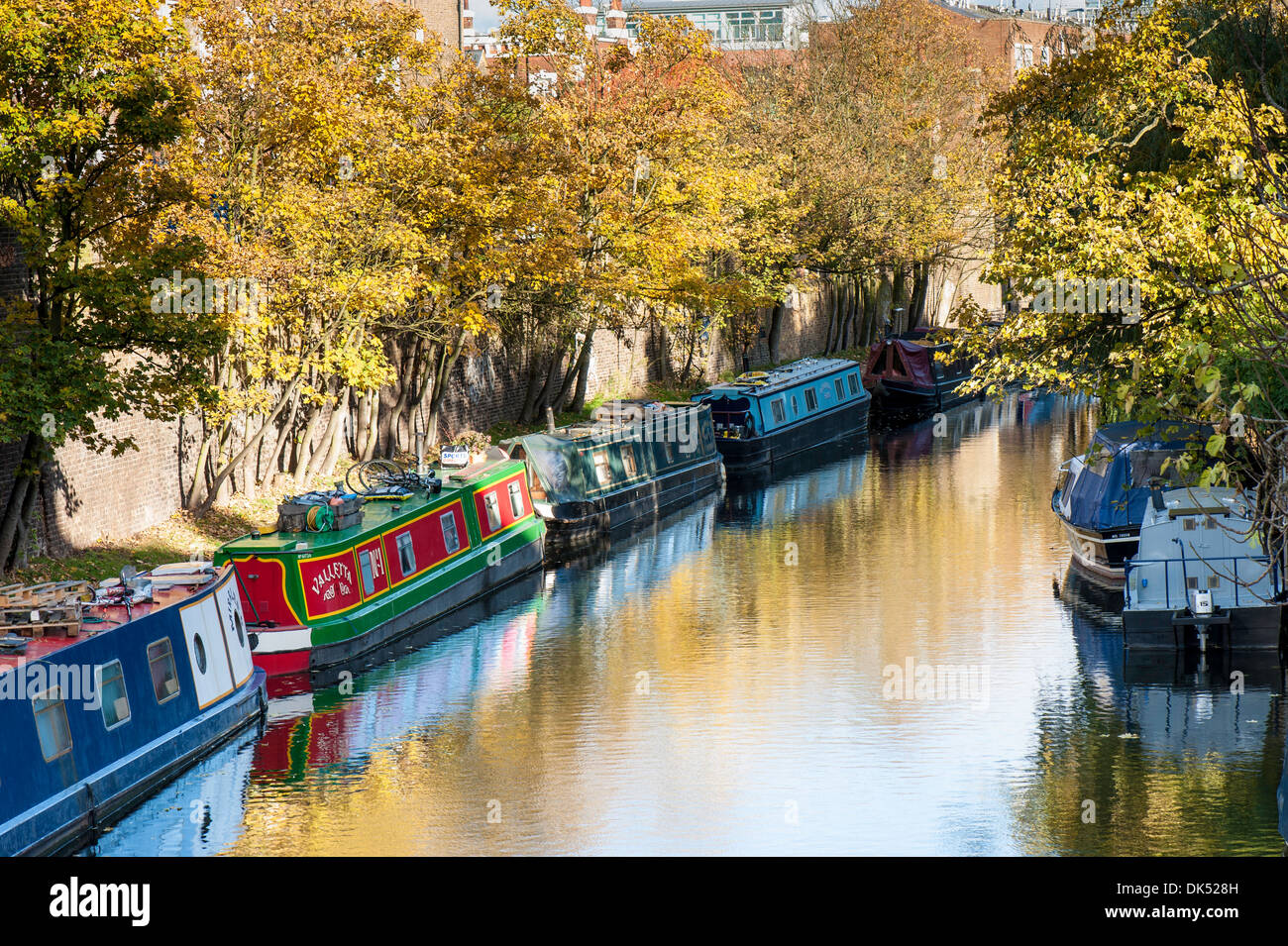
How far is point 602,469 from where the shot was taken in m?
32.3

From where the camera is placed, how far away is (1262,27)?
25.9m

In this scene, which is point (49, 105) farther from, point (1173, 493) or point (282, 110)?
point (1173, 493)

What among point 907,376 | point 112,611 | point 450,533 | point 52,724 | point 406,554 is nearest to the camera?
point 52,724

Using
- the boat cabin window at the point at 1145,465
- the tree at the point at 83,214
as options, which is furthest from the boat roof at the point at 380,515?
the boat cabin window at the point at 1145,465

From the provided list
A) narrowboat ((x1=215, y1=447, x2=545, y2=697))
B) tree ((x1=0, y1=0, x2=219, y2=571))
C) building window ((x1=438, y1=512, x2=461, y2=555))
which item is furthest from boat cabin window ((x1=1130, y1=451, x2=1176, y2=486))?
tree ((x1=0, y1=0, x2=219, y2=571))

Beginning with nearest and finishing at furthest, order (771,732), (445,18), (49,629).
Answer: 1. (49,629)
2. (771,732)
3. (445,18)

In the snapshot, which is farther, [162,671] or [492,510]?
[492,510]

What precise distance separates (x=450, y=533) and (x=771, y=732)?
27.0 ft

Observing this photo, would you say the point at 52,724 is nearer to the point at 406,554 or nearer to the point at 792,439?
the point at 406,554

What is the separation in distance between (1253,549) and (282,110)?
16376 mm

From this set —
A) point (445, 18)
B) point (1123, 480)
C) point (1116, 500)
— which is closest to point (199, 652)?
point (1116, 500)

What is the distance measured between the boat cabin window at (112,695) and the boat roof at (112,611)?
0.40 m

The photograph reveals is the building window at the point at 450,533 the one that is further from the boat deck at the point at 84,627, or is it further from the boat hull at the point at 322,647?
the boat deck at the point at 84,627

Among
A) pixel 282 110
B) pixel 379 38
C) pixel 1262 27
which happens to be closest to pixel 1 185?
pixel 282 110
